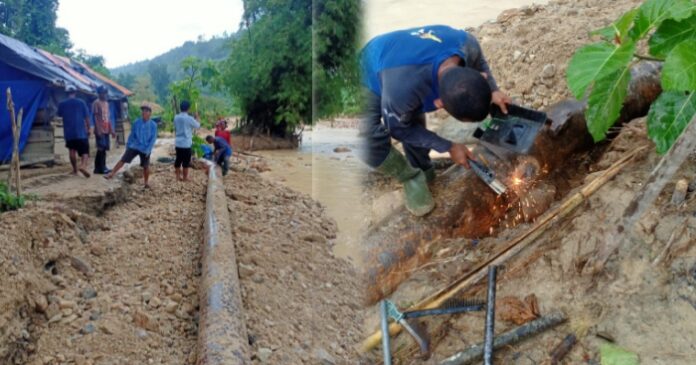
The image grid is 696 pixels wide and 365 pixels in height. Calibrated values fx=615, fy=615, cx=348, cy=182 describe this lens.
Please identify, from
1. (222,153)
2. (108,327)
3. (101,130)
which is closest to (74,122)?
(101,130)

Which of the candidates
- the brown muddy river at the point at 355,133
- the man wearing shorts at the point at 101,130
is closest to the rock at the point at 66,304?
the brown muddy river at the point at 355,133

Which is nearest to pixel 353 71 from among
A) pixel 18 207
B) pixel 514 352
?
pixel 514 352

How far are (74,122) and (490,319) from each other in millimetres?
6756

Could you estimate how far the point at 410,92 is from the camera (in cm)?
163

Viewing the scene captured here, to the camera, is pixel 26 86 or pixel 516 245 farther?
pixel 26 86

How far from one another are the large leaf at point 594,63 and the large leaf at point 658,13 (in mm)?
38

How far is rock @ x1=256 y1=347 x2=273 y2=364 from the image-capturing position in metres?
2.94

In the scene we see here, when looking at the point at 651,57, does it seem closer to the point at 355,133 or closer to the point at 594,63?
the point at 594,63

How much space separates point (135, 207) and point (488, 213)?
19.6 feet

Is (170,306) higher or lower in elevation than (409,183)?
lower

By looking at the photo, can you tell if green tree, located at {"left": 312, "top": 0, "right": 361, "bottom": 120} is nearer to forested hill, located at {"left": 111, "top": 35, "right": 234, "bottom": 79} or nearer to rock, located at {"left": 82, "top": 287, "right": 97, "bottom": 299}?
rock, located at {"left": 82, "top": 287, "right": 97, "bottom": 299}

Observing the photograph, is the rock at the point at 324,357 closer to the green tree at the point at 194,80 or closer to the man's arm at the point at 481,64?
the man's arm at the point at 481,64

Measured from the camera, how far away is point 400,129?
1619 millimetres

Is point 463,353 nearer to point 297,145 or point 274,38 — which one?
point 274,38
